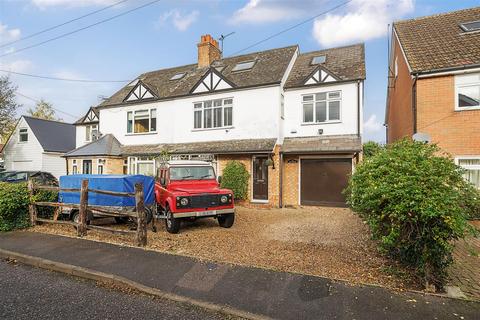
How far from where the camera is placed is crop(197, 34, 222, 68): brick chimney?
68.2ft

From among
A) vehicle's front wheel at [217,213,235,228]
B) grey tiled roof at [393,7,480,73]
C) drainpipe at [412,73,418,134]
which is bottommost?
vehicle's front wheel at [217,213,235,228]

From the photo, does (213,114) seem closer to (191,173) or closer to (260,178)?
(260,178)

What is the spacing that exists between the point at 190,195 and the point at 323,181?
8.26 m

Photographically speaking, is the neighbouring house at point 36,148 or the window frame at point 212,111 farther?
the neighbouring house at point 36,148

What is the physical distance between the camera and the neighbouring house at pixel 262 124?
14711 millimetres

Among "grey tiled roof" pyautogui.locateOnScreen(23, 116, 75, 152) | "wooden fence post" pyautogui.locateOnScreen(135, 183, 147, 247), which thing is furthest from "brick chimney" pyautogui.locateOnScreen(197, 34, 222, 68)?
"grey tiled roof" pyautogui.locateOnScreen(23, 116, 75, 152)

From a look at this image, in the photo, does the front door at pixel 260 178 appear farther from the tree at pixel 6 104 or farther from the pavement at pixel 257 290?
the tree at pixel 6 104

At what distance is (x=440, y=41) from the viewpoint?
1266 centimetres

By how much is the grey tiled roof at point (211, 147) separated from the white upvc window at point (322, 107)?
2349 millimetres

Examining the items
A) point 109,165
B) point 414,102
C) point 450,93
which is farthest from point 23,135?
point 450,93

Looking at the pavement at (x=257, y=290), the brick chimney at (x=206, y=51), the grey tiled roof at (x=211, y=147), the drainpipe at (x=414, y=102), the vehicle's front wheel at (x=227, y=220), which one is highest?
→ the brick chimney at (x=206, y=51)

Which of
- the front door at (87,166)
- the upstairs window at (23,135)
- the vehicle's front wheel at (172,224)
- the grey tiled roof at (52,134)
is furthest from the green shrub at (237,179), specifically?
the upstairs window at (23,135)

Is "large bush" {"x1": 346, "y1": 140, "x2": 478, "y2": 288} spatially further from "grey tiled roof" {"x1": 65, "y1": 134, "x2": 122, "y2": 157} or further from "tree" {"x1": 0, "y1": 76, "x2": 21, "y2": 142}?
"tree" {"x1": 0, "y1": 76, "x2": 21, "y2": 142}

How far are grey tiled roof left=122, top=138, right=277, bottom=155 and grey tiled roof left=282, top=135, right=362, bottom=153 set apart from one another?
1003 mm
